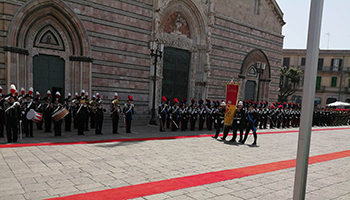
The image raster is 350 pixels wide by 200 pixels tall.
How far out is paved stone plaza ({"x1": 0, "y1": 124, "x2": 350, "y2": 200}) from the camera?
498cm

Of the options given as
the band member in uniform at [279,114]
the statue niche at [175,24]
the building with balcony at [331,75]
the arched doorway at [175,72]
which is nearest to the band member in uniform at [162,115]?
the arched doorway at [175,72]

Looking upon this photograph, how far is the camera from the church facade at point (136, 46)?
1308 centimetres

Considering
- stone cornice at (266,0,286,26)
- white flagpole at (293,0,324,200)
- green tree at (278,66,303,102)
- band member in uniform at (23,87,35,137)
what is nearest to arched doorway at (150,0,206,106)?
band member in uniform at (23,87,35,137)

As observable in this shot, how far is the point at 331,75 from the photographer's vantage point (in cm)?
4638

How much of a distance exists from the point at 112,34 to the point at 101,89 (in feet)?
11.4

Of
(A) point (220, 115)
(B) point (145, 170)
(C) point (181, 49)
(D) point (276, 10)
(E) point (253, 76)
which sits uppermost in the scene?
(D) point (276, 10)

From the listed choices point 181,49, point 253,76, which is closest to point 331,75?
point 253,76

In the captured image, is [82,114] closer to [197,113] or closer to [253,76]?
[197,113]

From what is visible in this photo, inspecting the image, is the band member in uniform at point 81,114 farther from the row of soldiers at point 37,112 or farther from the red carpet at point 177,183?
the red carpet at point 177,183

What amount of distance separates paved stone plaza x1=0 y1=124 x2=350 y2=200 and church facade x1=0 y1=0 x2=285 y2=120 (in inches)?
227

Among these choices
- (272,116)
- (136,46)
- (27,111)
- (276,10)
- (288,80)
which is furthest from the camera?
(288,80)

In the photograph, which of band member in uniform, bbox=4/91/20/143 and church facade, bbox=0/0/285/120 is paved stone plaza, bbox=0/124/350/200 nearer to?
band member in uniform, bbox=4/91/20/143

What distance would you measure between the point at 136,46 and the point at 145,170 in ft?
38.9

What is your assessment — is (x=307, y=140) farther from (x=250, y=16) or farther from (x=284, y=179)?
(x=250, y=16)
